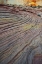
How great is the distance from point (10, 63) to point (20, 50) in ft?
0.32

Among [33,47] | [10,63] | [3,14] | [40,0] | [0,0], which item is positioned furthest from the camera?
[40,0]

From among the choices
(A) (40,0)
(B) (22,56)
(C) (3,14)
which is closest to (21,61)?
(B) (22,56)

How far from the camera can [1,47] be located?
46 cm

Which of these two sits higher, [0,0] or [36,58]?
[36,58]

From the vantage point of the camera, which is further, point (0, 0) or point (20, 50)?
point (0, 0)

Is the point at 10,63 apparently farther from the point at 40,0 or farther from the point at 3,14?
the point at 40,0

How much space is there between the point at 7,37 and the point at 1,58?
0.51ft

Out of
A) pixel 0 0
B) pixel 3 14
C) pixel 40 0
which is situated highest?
pixel 3 14

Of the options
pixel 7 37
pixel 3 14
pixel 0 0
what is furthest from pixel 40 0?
pixel 7 37

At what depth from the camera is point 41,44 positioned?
0.54 metres

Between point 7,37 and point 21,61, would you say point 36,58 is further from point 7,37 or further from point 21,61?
point 7,37

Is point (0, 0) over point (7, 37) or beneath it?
beneath

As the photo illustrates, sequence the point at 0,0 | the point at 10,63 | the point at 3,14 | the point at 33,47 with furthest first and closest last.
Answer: the point at 0,0 < the point at 3,14 < the point at 33,47 < the point at 10,63

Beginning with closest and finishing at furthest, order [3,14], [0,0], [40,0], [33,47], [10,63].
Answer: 1. [10,63]
2. [33,47]
3. [3,14]
4. [0,0]
5. [40,0]
